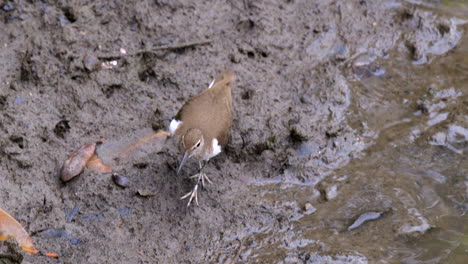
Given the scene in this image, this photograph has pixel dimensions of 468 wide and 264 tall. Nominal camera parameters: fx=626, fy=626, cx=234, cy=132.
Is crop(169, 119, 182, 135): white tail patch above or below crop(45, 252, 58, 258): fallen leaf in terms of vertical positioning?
above

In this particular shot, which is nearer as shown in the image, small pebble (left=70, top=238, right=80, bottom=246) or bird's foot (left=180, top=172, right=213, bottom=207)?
A: small pebble (left=70, top=238, right=80, bottom=246)

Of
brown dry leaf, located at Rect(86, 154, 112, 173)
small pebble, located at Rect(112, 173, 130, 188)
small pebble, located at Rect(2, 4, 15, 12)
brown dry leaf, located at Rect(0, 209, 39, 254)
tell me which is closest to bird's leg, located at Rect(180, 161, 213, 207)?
small pebble, located at Rect(112, 173, 130, 188)

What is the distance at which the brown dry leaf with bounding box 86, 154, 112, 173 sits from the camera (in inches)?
235

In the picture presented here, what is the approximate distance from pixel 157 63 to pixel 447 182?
3.30 m

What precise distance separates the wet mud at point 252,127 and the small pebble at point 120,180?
28 millimetres

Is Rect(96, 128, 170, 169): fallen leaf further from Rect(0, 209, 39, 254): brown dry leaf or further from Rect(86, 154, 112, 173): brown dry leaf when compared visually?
Rect(0, 209, 39, 254): brown dry leaf

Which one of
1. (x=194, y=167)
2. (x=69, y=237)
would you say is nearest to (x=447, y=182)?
(x=194, y=167)

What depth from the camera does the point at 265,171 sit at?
633 cm

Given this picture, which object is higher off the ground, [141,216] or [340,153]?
[340,153]

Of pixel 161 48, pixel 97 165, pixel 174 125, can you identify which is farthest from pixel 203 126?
pixel 161 48

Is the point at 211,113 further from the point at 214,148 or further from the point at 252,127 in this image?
the point at 252,127

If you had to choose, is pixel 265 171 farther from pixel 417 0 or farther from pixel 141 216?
pixel 417 0

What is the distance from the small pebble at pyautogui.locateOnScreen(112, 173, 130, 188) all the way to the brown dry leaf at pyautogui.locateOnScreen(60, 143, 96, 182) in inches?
12.3

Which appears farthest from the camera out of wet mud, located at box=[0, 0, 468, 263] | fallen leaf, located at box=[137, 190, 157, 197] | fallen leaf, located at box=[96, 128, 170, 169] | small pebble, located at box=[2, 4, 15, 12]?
small pebble, located at box=[2, 4, 15, 12]
